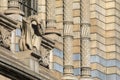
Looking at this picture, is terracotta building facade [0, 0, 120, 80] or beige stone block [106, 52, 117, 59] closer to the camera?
terracotta building facade [0, 0, 120, 80]

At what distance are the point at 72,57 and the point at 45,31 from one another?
5.11 ft

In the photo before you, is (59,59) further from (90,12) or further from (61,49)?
(90,12)

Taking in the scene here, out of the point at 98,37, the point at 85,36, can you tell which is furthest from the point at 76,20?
the point at 98,37

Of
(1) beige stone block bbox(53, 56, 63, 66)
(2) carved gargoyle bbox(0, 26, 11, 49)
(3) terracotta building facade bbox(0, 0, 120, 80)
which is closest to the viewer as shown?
(2) carved gargoyle bbox(0, 26, 11, 49)

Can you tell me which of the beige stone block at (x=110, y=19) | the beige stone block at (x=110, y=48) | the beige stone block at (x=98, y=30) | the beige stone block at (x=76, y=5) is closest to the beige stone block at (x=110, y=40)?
the beige stone block at (x=110, y=48)

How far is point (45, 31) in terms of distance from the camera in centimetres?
2984

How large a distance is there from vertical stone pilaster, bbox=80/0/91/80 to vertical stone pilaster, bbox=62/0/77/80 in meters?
0.65

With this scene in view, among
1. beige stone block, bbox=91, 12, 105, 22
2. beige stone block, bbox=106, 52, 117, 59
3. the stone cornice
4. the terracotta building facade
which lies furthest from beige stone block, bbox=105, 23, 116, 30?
the stone cornice

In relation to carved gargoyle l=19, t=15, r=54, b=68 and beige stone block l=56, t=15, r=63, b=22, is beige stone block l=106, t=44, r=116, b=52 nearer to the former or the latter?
beige stone block l=56, t=15, r=63, b=22

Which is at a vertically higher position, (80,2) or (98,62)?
(80,2)

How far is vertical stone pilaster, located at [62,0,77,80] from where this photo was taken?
29953 millimetres

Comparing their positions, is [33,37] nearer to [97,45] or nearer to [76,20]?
[76,20]

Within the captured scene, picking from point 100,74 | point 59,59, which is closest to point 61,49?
point 59,59

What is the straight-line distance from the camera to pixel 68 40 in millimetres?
30312
